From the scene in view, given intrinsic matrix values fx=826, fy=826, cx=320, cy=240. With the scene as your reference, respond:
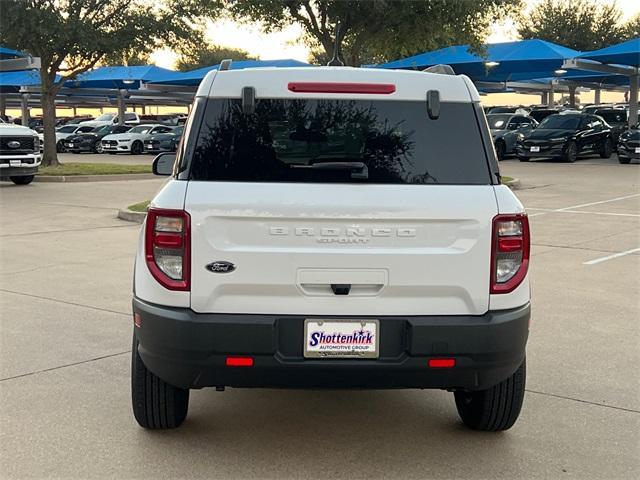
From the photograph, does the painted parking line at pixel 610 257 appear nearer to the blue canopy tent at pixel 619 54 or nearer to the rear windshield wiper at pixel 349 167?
the rear windshield wiper at pixel 349 167

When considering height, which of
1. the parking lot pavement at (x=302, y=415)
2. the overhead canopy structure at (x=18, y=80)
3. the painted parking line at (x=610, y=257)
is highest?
the overhead canopy structure at (x=18, y=80)

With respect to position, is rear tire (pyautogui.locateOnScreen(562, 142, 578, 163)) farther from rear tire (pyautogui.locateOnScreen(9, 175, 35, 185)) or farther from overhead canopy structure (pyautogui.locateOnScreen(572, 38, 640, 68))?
rear tire (pyautogui.locateOnScreen(9, 175, 35, 185))

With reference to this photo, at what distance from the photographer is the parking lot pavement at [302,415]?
12.8 ft

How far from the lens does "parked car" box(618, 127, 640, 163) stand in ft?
86.1

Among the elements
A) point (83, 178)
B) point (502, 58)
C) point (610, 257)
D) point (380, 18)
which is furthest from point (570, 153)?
point (610, 257)

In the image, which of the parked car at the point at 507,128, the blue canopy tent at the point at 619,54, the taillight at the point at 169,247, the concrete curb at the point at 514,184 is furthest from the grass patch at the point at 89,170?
the taillight at the point at 169,247

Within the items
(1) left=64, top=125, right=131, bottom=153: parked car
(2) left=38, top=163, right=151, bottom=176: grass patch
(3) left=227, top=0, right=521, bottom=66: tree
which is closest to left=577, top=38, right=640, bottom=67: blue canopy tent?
(3) left=227, top=0, right=521, bottom=66: tree

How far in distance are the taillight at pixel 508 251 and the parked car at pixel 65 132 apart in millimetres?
38400

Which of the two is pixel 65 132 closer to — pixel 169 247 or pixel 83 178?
pixel 83 178

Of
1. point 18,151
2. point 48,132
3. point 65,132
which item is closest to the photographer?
point 18,151

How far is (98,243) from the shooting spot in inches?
422

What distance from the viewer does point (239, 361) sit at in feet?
11.7

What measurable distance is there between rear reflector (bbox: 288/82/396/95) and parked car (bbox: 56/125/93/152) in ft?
124

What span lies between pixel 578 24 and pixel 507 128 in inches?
860
